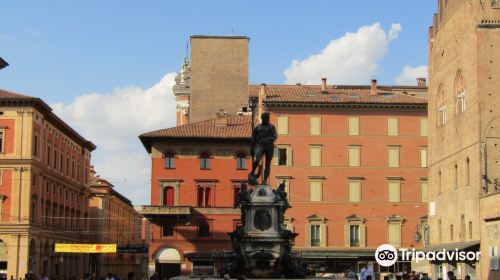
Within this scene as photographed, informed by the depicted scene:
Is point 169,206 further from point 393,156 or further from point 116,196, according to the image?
point 116,196

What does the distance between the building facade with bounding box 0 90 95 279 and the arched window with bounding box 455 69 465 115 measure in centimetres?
2907

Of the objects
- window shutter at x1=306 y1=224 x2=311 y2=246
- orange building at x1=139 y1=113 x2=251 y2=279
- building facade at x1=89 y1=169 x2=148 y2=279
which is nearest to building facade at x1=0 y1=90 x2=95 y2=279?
orange building at x1=139 y1=113 x2=251 y2=279

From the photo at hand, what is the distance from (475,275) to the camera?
4591 cm

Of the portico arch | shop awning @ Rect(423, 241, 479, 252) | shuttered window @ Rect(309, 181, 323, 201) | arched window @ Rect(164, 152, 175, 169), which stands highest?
arched window @ Rect(164, 152, 175, 169)

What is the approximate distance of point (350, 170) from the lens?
64062 mm

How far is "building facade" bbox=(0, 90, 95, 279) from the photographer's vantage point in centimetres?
5908

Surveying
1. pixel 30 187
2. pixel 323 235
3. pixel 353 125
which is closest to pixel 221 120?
pixel 353 125

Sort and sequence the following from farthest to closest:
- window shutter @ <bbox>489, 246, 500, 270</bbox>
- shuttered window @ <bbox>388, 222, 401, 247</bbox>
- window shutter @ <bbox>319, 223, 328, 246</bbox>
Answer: shuttered window @ <bbox>388, 222, 401, 247</bbox>, window shutter @ <bbox>319, 223, 328, 246</bbox>, window shutter @ <bbox>489, 246, 500, 270</bbox>

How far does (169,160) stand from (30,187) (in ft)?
35.3

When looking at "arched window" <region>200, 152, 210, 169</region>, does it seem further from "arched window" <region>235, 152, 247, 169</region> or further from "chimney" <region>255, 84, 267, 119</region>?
"chimney" <region>255, 84, 267, 119</region>

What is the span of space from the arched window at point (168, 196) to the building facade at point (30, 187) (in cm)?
913

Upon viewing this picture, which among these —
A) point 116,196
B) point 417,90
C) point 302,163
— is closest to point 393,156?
point 302,163

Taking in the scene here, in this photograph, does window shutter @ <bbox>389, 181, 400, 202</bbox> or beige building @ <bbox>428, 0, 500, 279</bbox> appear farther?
window shutter @ <bbox>389, 181, 400, 202</bbox>

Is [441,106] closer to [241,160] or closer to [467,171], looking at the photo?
[467,171]
